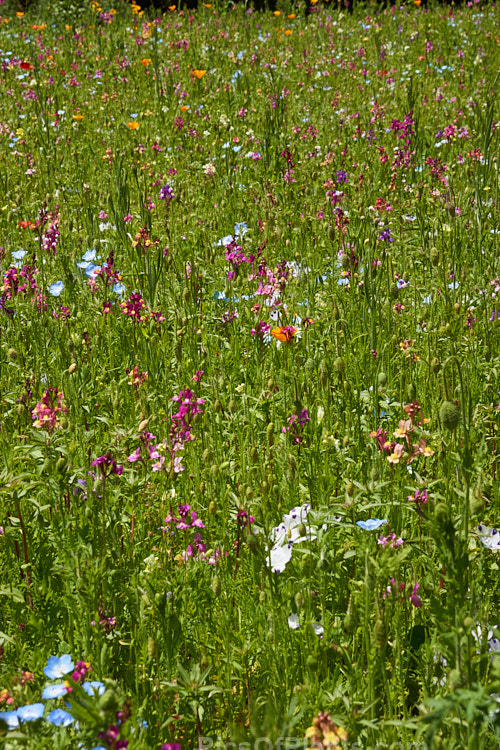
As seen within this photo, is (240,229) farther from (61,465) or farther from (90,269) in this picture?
(61,465)

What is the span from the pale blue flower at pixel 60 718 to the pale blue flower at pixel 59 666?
12 centimetres

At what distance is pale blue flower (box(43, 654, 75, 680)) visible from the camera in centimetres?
142

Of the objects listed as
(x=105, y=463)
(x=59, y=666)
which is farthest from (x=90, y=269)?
(x=59, y=666)

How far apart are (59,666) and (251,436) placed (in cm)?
107

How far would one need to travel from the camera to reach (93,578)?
1.56 m

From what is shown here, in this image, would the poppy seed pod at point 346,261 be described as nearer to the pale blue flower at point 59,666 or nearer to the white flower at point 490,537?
the white flower at point 490,537

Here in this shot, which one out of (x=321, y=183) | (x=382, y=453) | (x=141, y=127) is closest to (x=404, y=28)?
(x=141, y=127)

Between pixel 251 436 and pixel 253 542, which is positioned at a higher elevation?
pixel 251 436

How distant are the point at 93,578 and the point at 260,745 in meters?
0.53

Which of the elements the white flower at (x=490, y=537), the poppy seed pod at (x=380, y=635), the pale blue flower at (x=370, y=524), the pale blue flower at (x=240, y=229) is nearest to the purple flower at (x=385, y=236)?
the pale blue flower at (x=240, y=229)

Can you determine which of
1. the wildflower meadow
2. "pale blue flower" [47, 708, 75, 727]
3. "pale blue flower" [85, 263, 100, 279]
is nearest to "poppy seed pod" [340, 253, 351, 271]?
the wildflower meadow

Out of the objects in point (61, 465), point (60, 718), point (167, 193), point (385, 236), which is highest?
point (167, 193)

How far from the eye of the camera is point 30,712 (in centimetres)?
121

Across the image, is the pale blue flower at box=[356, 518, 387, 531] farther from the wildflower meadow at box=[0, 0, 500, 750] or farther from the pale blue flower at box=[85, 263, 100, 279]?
the pale blue flower at box=[85, 263, 100, 279]
